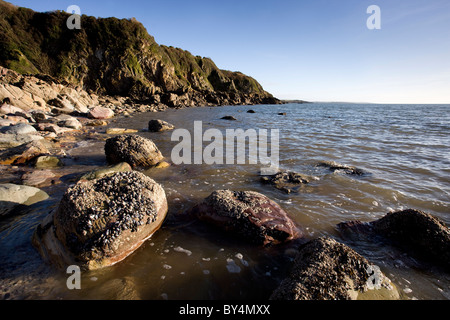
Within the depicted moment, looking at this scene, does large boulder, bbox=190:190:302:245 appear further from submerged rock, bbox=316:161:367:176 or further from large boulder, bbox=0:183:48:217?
submerged rock, bbox=316:161:367:176

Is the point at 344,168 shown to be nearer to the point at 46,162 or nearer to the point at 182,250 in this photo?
the point at 182,250

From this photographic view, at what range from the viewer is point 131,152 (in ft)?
21.8

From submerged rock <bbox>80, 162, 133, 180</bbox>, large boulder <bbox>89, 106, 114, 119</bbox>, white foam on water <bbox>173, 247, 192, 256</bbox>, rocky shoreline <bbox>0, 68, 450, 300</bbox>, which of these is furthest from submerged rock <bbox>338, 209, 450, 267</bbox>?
large boulder <bbox>89, 106, 114, 119</bbox>

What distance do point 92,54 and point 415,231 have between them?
175 feet

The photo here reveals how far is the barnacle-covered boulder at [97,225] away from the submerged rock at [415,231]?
3404mm

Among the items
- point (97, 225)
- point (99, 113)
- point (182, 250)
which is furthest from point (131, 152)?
point (99, 113)

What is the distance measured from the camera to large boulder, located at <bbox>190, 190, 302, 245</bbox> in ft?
10.6

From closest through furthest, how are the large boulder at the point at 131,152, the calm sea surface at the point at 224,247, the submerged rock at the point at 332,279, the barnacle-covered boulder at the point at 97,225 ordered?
1. the submerged rock at the point at 332,279
2. the calm sea surface at the point at 224,247
3. the barnacle-covered boulder at the point at 97,225
4. the large boulder at the point at 131,152

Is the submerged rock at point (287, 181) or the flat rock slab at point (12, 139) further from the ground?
the flat rock slab at point (12, 139)

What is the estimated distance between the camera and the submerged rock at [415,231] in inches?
115

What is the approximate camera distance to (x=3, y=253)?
2.76 metres

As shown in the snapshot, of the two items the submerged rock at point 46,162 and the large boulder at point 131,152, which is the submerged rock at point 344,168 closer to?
the large boulder at point 131,152

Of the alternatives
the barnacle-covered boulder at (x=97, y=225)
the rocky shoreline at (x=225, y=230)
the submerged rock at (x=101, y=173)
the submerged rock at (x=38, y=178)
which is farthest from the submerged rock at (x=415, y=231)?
the submerged rock at (x=38, y=178)

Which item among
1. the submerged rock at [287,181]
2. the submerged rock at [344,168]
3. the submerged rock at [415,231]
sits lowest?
the submerged rock at [415,231]
